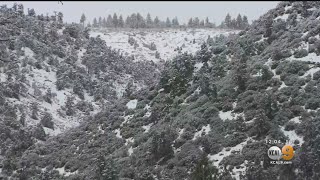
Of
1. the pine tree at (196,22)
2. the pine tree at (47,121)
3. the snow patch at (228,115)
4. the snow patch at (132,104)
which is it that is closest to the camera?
the snow patch at (228,115)

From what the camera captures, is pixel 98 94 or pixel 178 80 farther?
pixel 98 94

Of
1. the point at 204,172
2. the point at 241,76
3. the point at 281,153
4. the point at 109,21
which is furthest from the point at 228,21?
the point at 204,172

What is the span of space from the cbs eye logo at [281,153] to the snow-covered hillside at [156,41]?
271ft

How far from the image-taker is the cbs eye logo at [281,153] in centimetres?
2347

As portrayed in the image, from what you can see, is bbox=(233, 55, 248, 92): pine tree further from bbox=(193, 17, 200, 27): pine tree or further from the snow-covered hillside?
bbox=(193, 17, 200, 27): pine tree

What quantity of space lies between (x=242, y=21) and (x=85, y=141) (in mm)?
106951

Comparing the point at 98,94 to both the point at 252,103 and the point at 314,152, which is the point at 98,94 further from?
the point at 314,152

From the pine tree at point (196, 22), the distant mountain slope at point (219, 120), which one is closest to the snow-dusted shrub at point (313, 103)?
the distant mountain slope at point (219, 120)

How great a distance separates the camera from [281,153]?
2400cm

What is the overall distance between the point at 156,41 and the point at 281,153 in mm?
105428

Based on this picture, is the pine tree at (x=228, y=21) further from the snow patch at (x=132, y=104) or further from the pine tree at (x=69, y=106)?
the snow patch at (x=132, y=104)

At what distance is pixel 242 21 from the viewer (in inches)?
5487

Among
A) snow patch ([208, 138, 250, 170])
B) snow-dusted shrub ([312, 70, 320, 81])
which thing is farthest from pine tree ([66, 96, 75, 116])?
snow-dusted shrub ([312, 70, 320, 81])

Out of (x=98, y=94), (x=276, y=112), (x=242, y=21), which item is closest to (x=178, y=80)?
(x=276, y=112)
